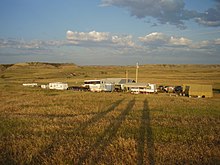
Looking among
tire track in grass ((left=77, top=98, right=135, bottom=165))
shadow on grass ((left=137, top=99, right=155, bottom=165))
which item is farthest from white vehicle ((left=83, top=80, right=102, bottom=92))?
tire track in grass ((left=77, top=98, right=135, bottom=165))

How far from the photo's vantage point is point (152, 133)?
12.4 m

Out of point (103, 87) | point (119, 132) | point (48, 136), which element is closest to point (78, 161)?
point (48, 136)

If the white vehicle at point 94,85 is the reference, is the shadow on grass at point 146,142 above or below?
above

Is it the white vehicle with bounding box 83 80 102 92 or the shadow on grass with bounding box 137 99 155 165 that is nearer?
the shadow on grass with bounding box 137 99 155 165

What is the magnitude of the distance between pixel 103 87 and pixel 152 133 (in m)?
42.8

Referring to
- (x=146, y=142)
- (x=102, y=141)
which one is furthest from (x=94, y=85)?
(x=146, y=142)

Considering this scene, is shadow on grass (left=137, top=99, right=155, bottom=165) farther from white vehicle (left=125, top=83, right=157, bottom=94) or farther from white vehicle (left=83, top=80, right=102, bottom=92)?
white vehicle (left=83, top=80, right=102, bottom=92)

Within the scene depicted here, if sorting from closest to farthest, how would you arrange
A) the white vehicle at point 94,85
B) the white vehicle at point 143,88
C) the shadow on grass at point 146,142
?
the shadow on grass at point 146,142 → the white vehicle at point 143,88 → the white vehicle at point 94,85

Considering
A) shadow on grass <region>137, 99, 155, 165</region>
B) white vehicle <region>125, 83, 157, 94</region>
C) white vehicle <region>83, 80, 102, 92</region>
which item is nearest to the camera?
shadow on grass <region>137, 99, 155, 165</region>

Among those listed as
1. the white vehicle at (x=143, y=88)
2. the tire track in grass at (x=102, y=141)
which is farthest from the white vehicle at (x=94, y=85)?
the tire track in grass at (x=102, y=141)

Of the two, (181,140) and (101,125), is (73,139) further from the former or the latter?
(181,140)

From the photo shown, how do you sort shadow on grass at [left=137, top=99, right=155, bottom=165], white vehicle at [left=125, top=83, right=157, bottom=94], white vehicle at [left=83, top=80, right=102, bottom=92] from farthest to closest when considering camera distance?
white vehicle at [left=83, top=80, right=102, bottom=92] < white vehicle at [left=125, top=83, right=157, bottom=94] < shadow on grass at [left=137, top=99, right=155, bottom=165]

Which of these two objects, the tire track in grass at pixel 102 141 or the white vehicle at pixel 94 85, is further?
the white vehicle at pixel 94 85

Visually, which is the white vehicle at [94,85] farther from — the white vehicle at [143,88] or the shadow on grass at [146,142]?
the shadow on grass at [146,142]
